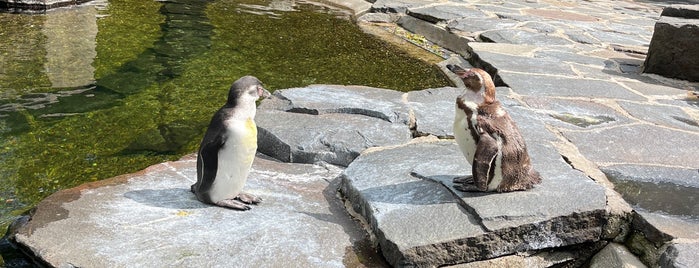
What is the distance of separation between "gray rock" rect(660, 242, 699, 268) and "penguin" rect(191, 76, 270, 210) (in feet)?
6.05

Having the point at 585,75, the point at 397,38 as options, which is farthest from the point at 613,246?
the point at 397,38

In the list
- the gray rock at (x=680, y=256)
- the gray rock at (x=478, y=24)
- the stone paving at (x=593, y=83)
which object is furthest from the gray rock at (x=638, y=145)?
the gray rock at (x=478, y=24)

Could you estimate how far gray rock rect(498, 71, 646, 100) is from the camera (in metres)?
5.44

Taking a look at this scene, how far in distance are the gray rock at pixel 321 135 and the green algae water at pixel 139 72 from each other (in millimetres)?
651

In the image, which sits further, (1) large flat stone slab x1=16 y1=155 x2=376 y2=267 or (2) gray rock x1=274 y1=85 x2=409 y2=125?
(2) gray rock x1=274 y1=85 x2=409 y2=125

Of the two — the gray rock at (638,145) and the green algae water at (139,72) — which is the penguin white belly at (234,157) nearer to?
the green algae water at (139,72)

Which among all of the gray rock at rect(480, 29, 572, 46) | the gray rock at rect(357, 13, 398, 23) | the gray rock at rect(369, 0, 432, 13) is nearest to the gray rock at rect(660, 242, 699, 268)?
the gray rock at rect(480, 29, 572, 46)

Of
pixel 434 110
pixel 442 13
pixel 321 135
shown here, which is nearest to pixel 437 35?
pixel 442 13

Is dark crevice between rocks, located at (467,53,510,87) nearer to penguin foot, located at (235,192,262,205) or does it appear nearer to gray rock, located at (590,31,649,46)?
gray rock, located at (590,31,649,46)

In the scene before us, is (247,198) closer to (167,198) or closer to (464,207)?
(167,198)

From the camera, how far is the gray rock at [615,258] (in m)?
2.93

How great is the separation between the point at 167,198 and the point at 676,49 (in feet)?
16.4

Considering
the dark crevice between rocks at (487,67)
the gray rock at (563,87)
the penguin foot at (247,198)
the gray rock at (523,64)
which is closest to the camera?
the penguin foot at (247,198)

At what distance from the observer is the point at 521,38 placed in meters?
7.80
